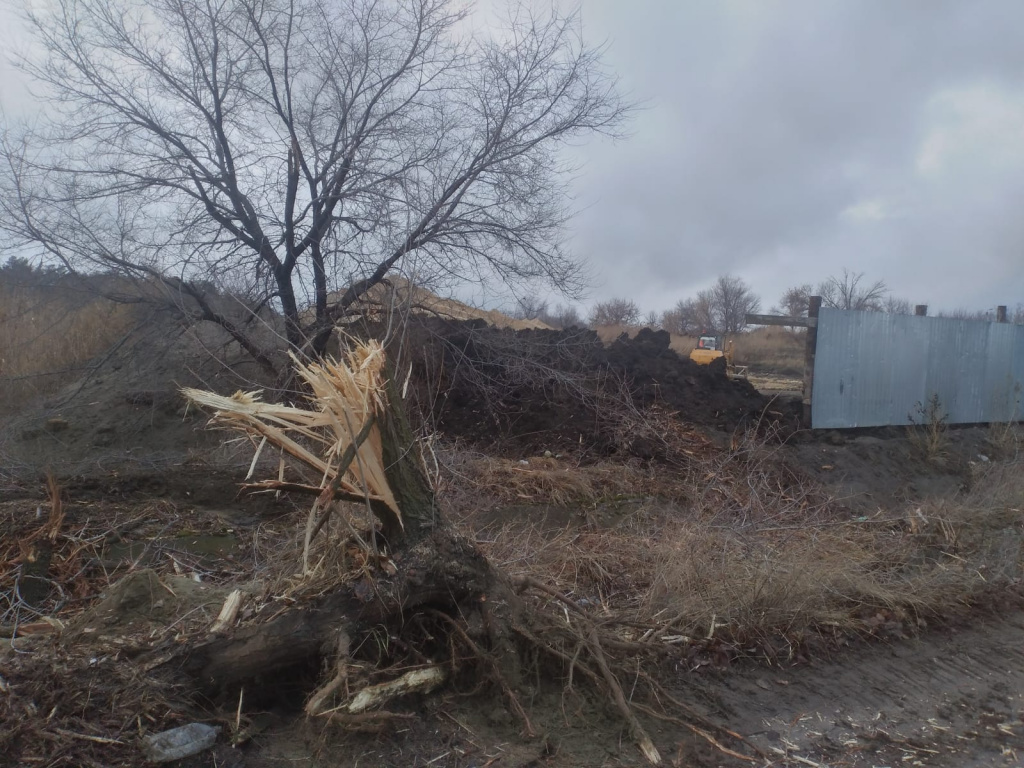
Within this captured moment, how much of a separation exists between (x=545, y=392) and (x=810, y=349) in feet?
14.4

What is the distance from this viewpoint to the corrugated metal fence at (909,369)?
43.8 ft

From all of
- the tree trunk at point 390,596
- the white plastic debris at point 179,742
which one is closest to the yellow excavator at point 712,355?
the tree trunk at point 390,596

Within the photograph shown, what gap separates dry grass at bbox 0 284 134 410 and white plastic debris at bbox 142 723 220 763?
8537 mm

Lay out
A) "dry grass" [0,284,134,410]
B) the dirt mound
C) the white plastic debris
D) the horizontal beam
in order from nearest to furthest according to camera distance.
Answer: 1. the white plastic debris
2. "dry grass" [0,284,134,410]
3. the dirt mound
4. the horizontal beam

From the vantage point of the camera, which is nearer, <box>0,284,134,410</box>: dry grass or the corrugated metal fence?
<box>0,284,134,410</box>: dry grass

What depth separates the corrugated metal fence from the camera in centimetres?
1334

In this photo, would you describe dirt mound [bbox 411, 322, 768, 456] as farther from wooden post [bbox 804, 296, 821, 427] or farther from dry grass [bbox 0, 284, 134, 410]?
dry grass [bbox 0, 284, 134, 410]

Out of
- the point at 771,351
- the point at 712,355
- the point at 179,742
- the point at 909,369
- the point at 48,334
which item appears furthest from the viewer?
the point at 771,351

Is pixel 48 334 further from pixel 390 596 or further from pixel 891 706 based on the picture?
pixel 891 706

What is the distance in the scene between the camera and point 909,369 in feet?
48.2

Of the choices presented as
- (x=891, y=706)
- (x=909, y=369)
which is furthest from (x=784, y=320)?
(x=891, y=706)

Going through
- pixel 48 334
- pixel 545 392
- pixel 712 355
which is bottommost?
pixel 545 392

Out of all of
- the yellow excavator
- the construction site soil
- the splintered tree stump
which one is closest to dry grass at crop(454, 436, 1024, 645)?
the construction site soil

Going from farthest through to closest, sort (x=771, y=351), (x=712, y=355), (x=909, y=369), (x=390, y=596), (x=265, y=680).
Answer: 1. (x=771, y=351)
2. (x=712, y=355)
3. (x=909, y=369)
4. (x=390, y=596)
5. (x=265, y=680)
